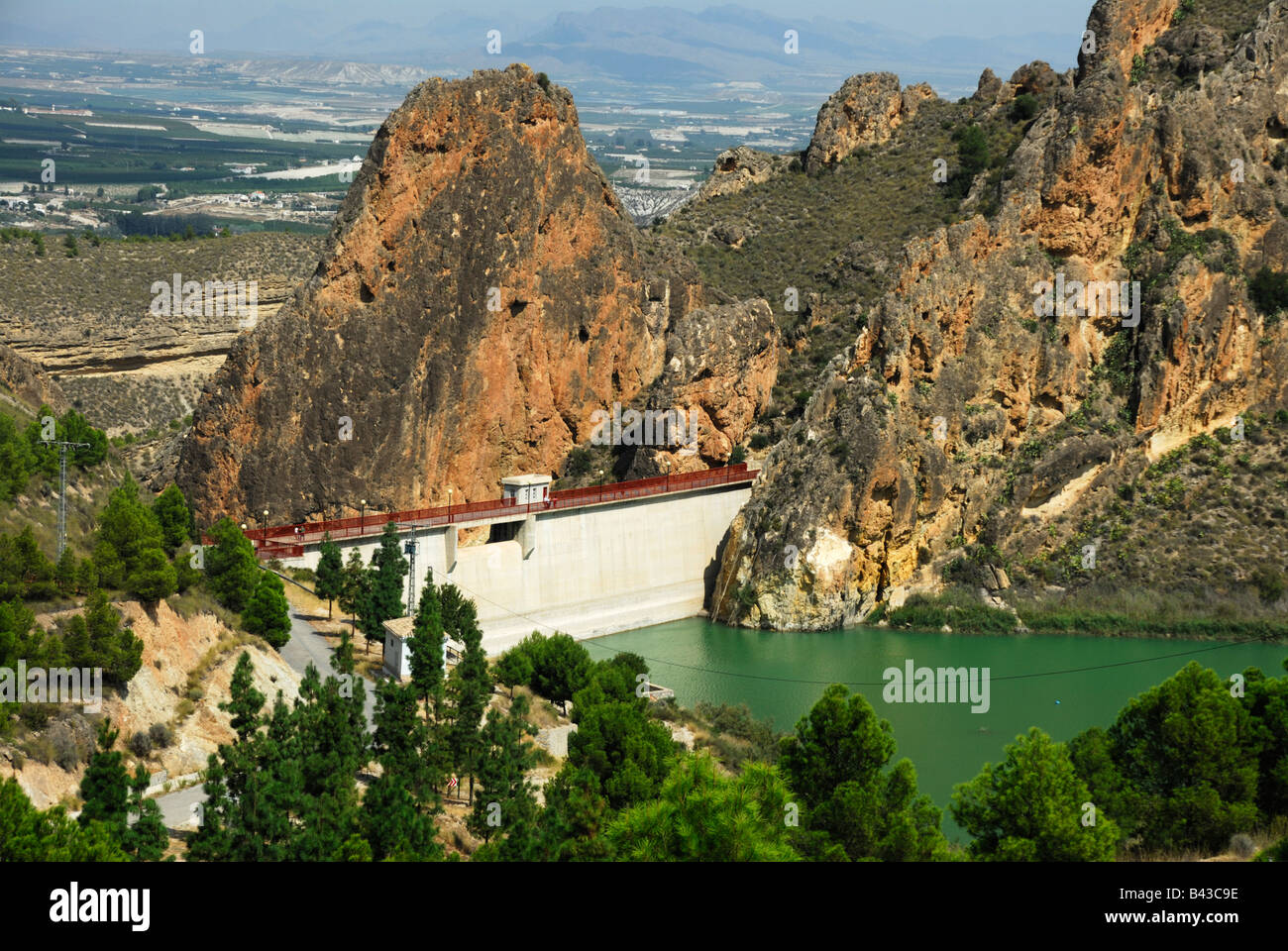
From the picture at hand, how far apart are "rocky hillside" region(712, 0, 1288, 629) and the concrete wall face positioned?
1704 millimetres

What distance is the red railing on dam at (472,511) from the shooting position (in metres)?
50.8

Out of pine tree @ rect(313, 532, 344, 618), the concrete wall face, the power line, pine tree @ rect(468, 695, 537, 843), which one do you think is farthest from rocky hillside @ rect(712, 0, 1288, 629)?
pine tree @ rect(468, 695, 537, 843)

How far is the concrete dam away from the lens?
51.8 meters

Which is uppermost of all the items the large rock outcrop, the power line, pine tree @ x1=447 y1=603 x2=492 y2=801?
the large rock outcrop

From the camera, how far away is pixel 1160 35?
71000 mm

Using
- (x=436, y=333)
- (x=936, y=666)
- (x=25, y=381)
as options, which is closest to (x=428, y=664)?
(x=936, y=666)

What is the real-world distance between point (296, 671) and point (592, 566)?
19303 millimetres

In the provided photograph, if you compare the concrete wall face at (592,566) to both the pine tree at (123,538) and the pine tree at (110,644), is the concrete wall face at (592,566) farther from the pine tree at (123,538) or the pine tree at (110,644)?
the pine tree at (110,644)

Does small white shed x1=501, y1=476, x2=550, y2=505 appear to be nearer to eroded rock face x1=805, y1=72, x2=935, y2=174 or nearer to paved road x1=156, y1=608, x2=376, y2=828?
paved road x1=156, y1=608, x2=376, y2=828

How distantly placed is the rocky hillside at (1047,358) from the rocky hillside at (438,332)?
1003 centimetres

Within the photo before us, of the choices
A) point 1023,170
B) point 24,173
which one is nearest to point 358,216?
point 1023,170

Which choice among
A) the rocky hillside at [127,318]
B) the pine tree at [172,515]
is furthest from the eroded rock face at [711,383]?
the rocky hillside at [127,318]

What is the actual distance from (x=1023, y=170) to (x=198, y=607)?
138 feet

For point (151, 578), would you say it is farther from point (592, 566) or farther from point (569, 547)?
point (592, 566)
